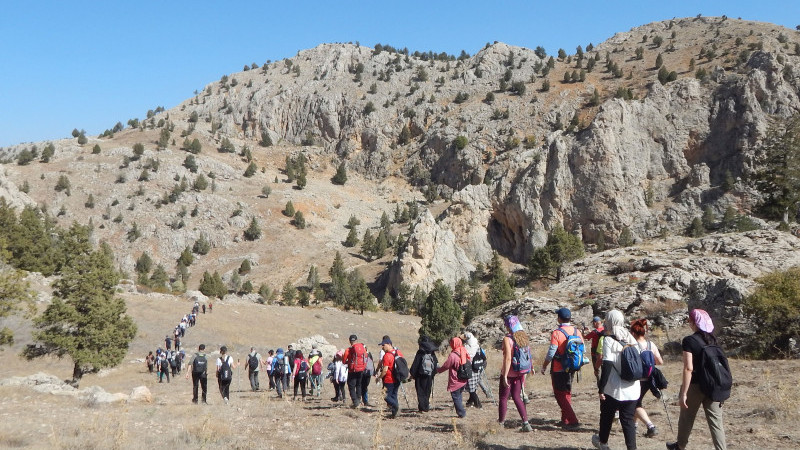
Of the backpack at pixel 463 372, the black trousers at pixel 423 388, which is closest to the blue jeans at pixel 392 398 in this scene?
the black trousers at pixel 423 388

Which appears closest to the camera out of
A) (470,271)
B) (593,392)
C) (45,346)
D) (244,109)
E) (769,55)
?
(593,392)

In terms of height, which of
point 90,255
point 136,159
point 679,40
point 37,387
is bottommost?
point 37,387

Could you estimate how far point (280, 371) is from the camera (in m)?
16.8

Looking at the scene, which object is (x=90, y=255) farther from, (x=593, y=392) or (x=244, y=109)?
(x=244, y=109)

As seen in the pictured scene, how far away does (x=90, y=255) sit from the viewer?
22.7 meters

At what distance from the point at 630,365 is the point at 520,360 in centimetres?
240

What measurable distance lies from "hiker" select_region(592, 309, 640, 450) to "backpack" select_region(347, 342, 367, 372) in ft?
20.2

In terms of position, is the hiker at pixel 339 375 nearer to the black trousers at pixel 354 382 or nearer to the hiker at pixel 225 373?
the black trousers at pixel 354 382

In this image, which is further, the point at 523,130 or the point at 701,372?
the point at 523,130

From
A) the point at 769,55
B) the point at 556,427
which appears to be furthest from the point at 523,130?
the point at 556,427

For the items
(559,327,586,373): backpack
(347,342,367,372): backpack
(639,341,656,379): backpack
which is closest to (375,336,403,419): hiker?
(347,342,367,372): backpack

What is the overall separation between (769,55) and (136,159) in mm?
109574

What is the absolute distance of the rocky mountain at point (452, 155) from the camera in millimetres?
71812

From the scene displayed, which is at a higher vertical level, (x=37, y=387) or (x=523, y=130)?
(x=523, y=130)
